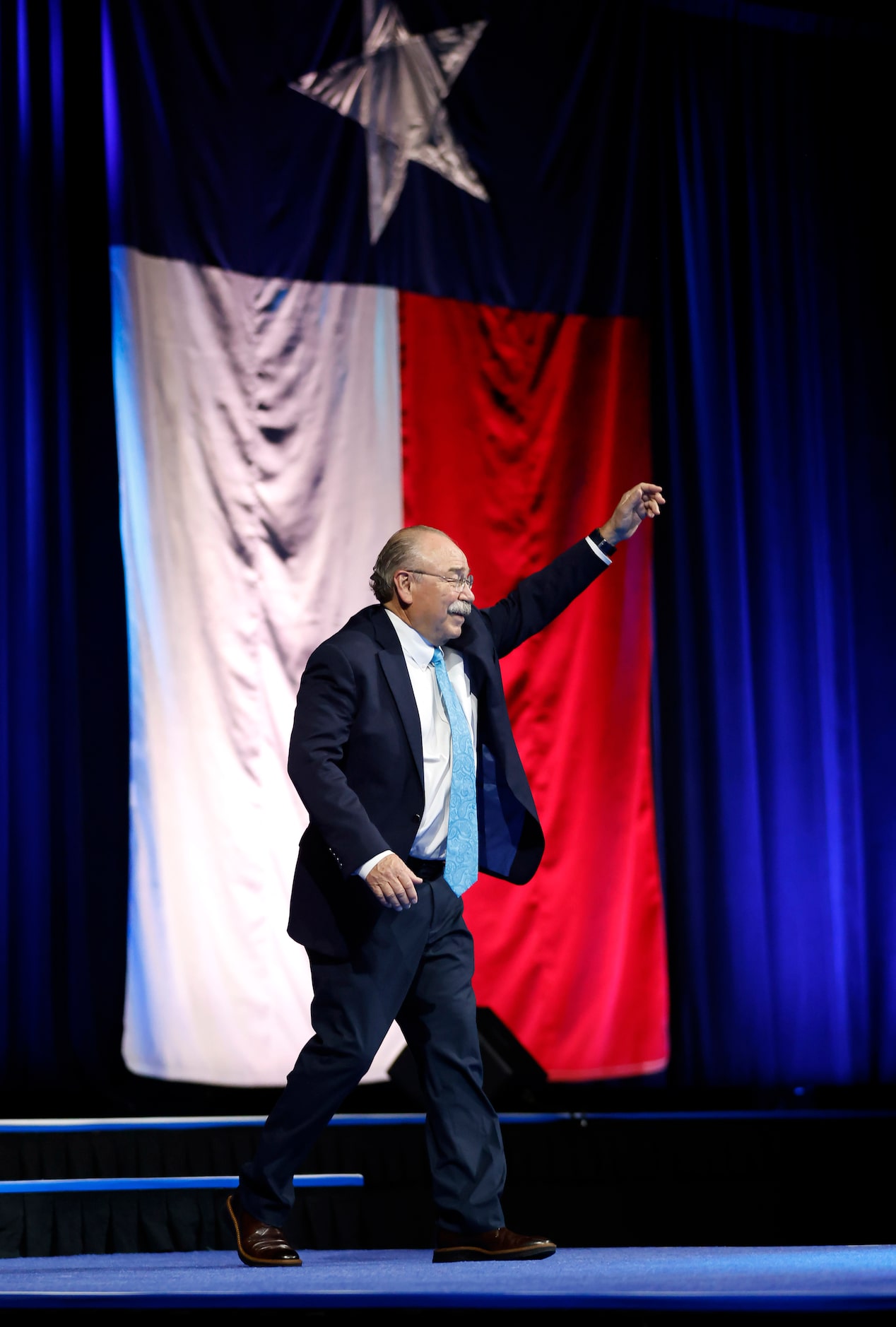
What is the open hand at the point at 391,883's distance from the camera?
2.57 m

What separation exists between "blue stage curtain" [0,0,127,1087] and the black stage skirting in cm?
65

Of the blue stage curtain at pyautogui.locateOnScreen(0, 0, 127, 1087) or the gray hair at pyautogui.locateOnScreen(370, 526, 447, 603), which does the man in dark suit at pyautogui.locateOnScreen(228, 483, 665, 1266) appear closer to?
the gray hair at pyautogui.locateOnScreen(370, 526, 447, 603)

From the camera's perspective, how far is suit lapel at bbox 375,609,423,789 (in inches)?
111

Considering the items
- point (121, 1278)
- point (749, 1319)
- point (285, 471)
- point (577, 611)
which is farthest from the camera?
point (577, 611)

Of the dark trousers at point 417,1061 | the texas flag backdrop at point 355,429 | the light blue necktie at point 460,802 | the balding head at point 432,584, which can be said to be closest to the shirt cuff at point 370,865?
the dark trousers at point 417,1061

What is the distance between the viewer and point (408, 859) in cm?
281

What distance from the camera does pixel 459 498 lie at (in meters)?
4.90

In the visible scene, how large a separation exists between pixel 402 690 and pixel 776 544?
2.81m

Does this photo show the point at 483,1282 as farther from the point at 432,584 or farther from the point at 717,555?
the point at 717,555

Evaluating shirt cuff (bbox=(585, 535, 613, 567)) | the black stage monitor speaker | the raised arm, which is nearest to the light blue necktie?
the raised arm

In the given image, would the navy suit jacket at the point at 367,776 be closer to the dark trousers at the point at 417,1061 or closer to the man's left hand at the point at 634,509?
the dark trousers at the point at 417,1061

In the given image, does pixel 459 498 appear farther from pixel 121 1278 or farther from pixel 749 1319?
pixel 749 1319

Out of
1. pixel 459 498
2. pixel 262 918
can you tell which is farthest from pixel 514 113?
pixel 262 918

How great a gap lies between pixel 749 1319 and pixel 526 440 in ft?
11.7
